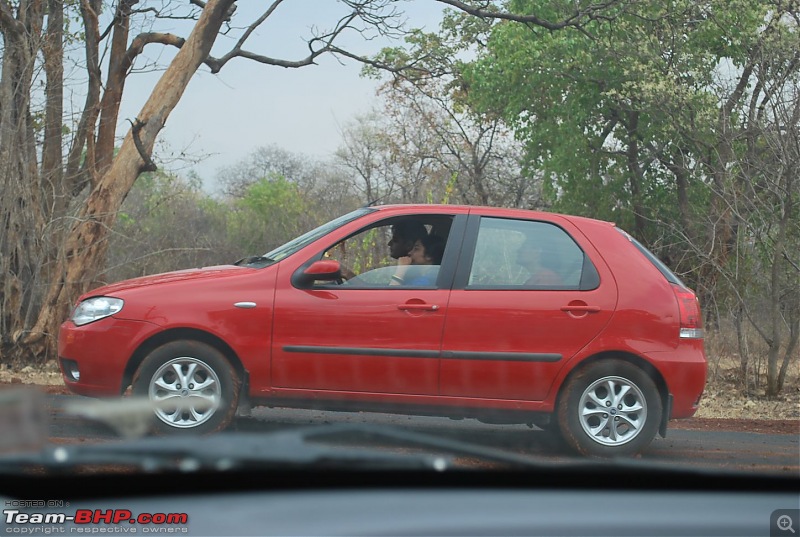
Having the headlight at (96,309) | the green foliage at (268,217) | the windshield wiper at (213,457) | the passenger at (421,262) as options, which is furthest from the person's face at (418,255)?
the green foliage at (268,217)

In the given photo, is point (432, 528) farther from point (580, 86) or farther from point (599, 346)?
point (580, 86)

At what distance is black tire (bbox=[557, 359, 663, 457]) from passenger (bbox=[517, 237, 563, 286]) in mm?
628

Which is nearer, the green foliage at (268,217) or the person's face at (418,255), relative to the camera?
the person's face at (418,255)

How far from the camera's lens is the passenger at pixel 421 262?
262 inches

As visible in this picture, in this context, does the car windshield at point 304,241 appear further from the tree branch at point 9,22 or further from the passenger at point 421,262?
the tree branch at point 9,22

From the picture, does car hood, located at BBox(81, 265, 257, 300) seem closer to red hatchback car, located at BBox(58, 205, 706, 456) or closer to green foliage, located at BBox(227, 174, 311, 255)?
red hatchback car, located at BBox(58, 205, 706, 456)

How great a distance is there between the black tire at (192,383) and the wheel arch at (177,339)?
0.27 ft

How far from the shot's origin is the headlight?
647cm

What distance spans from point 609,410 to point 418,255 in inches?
65.0

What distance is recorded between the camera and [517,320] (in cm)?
646

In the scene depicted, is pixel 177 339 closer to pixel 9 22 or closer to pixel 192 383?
pixel 192 383

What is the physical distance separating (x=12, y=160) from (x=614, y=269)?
793 centimetres

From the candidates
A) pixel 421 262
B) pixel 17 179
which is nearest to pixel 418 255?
pixel 421 262

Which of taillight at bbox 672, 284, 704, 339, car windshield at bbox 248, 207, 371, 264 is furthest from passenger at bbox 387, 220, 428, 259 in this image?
taillight at bbox 672, 284, 704, 339
